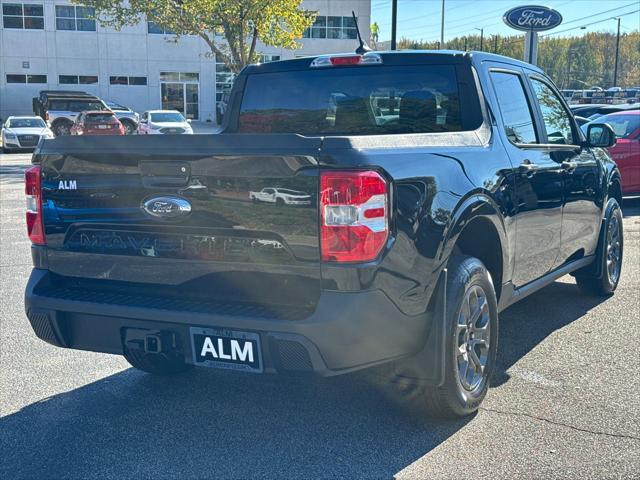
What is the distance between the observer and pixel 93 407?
163 inches

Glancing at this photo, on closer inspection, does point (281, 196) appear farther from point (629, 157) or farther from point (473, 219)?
point (629, 157)

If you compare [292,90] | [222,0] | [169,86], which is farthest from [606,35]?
[292,90]

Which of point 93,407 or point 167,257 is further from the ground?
point 167,257

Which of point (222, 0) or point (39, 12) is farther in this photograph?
point (39, 12)

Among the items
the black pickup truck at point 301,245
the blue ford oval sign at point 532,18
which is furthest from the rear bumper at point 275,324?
the blue ford oval sign at point 532,18

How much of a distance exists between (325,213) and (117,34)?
159 ft

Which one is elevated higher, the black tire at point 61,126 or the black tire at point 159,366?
the black tire at point 61,126

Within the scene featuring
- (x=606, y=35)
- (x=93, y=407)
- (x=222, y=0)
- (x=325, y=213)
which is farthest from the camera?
(x=606, y=35)

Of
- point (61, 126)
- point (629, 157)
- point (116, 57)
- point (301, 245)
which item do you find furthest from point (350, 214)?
point (116, 57)

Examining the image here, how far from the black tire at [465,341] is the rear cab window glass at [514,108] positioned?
3.52ft

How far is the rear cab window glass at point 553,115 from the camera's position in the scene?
5328 millimetres

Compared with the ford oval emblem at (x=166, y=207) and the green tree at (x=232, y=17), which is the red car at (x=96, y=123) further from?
the ford oval emblem at (x=166, y=207)

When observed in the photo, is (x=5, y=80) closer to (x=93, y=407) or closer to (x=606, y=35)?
(x=93, y=407)

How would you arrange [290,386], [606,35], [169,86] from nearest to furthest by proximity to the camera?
[290,386]
[169,86]
[606,35]
